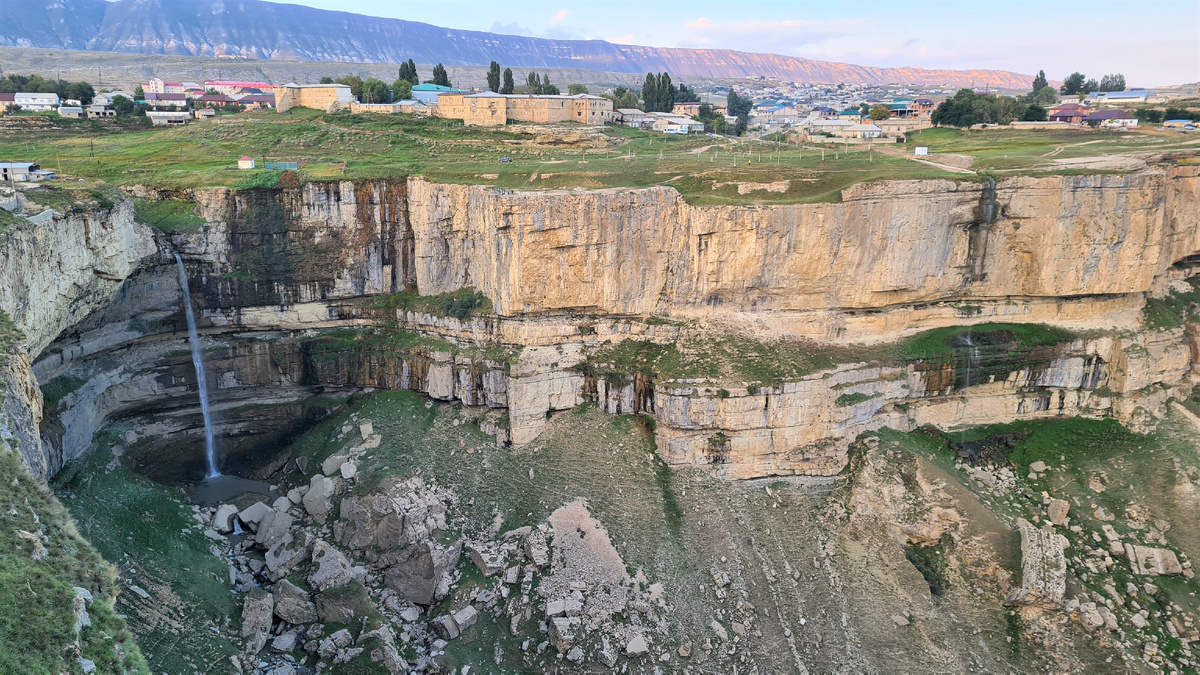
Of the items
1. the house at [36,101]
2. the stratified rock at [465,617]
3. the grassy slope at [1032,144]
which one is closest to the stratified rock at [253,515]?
the stratified rock at [465,617]

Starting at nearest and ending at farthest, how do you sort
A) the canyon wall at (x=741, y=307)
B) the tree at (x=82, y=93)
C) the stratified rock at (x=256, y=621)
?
the stratified rock at (x=256, y=621), the canyon wall at (x=741, y=307), the tree at (x=82, y=93)

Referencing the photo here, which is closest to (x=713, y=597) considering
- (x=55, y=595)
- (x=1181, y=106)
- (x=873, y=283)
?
(x=873, y=283)

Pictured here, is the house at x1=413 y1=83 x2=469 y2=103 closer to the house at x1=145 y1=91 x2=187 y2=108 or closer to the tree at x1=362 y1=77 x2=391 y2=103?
the tree at x1=362 y1=77 x2=391 y2=103

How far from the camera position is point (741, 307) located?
33281 millimetres

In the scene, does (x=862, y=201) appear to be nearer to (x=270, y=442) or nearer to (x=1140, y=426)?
(x=1140, y=426)

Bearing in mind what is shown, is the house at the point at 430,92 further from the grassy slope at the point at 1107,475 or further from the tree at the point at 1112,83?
the tree at the point at 1112,83

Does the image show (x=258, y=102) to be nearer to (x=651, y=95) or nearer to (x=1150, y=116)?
(x=651, y=95)

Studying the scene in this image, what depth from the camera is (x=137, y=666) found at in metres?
11.5

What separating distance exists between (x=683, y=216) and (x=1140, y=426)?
20544 millimetres

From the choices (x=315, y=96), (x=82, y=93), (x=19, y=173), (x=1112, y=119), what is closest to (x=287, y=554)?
(x=19, y=173)

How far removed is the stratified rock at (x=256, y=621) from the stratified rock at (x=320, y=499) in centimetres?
539

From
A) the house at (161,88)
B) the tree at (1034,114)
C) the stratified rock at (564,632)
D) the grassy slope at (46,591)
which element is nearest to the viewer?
the grassy slope at (46,591)

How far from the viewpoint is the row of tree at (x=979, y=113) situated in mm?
60781

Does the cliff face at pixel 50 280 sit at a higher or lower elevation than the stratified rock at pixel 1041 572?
higher
